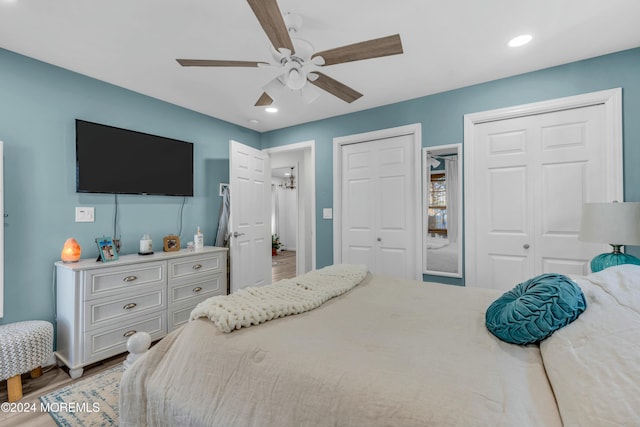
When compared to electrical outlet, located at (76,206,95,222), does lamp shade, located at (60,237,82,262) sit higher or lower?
lower

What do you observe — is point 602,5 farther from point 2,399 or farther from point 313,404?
point 2,399

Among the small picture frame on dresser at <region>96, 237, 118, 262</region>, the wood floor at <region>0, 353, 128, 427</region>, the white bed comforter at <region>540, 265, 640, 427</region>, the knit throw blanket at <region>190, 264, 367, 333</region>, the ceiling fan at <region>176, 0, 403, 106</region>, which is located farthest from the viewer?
the small picture frame on dresser at <region>96, 237, 118, 262</region>

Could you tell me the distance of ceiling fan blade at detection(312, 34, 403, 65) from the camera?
1.50 meters

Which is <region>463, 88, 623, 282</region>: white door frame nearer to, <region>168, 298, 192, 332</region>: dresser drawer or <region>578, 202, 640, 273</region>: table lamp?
<region>578, 202, 640, 273</region>: table lamp

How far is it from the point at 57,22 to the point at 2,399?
8.09ft

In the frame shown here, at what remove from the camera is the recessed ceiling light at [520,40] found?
198 cm

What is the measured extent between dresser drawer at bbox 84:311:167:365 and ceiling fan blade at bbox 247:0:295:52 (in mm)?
2437

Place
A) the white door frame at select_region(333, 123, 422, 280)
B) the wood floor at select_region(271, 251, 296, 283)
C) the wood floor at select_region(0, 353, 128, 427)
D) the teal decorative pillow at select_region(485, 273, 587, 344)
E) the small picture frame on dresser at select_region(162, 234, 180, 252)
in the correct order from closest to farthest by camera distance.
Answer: the teal decorative pillow at select_region(485, 273, 587, 344)
the wood floor at select_region(0, 353, 128, 427)
the small picture frame on dresser at select_region(162, 234, 180, 252)
the white door frame at select_region(333, 123, 422, 280)
the wood floor at select_region(271, 251, 296, 283)

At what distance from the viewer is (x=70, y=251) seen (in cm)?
229

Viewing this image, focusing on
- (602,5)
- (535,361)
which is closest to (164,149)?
(535,361)

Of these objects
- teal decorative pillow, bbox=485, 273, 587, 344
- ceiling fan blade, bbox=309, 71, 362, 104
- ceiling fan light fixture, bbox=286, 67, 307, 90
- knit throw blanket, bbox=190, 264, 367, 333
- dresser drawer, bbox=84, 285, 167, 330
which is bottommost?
dresser drawer, bbox=84, 285, 167, 330

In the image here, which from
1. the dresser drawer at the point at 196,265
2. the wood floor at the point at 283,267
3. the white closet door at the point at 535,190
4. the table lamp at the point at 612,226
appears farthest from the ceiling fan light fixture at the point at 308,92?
the wood floor at the point at 283,267

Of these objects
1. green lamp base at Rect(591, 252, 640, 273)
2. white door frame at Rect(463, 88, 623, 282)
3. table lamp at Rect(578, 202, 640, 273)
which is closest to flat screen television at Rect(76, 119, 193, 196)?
white door frame at Rect(463, 88, 623, 282)

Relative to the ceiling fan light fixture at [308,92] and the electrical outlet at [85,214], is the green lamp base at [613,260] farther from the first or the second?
the electrical outlet at [85,214]
